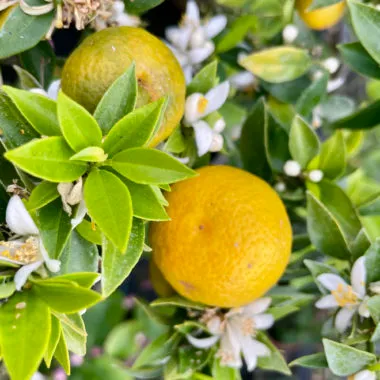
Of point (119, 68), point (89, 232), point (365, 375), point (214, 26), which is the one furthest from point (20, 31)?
point (365, 375)

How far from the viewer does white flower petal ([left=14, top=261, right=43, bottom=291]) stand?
0.48m

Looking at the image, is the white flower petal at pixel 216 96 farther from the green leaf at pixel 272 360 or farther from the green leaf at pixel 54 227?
the green leaf at pixel 272 360

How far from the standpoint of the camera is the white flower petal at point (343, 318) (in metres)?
0.68

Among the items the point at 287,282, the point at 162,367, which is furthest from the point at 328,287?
the point at 162,367

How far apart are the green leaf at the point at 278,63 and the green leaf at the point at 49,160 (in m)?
0.38

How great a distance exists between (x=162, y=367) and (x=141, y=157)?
442 millimetres

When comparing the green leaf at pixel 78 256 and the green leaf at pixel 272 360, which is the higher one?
the green leaf at pixel 78 256

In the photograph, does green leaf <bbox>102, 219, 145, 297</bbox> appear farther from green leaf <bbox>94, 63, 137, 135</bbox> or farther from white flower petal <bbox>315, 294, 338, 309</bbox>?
white flower petal <bbox>315, 294, 338, 309</bbox>

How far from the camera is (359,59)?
0.73 metres

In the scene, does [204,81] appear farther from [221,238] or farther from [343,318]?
[343,318]

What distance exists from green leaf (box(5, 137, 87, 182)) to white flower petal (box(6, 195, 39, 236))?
0.05 m

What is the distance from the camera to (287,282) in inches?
34.4

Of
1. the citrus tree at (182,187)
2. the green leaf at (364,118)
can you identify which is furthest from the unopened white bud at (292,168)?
the green leaf at (364,118)

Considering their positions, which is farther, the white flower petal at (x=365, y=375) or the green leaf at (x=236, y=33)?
the green leaf at (x=236, y=33)
